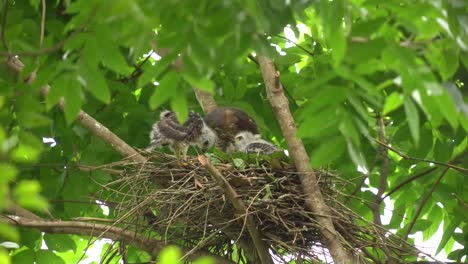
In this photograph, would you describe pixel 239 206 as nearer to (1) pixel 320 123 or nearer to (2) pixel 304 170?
(2) pixel 304 170

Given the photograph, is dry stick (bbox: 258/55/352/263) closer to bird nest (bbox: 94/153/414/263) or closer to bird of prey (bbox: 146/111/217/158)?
bird nest (bbox: 94/153/414/263)

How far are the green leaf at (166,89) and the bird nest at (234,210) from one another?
1.62m

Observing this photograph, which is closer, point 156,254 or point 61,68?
point 61,68

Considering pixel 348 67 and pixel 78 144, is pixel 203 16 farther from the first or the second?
pixel 78 144

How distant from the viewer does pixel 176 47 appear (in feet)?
9.91

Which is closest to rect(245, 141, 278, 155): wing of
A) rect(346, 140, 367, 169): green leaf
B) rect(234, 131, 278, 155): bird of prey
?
rect(234, 131, 278, 155): bird of prey

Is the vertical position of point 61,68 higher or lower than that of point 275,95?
lower

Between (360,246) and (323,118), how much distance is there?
2.07 metres

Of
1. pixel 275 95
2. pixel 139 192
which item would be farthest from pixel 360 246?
pixel 139 192

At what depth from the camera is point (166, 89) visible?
3.12 meters

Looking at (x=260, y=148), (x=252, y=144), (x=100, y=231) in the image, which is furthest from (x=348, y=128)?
(x=252, y=144)

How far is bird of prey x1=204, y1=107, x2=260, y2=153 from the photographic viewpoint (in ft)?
20.6

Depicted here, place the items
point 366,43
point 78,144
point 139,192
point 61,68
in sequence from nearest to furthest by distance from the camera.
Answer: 1. point 366,43
2. point 61,68
3. point 139,192
4. point 78,144

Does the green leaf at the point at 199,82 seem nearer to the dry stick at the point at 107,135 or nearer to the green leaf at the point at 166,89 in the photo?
the green leaf at the point at 166,89
